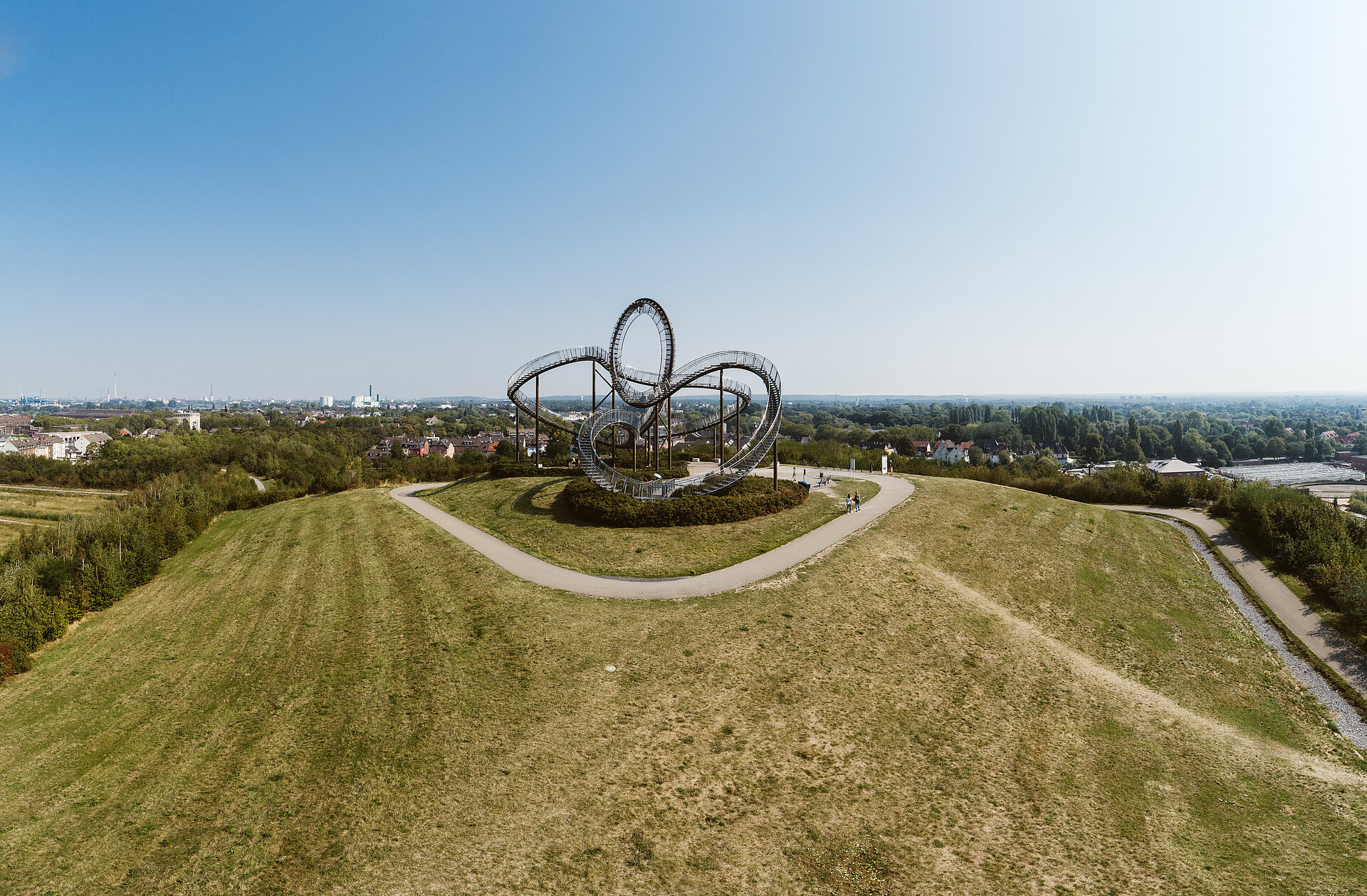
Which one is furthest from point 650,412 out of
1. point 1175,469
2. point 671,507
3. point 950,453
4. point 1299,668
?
point 950,453

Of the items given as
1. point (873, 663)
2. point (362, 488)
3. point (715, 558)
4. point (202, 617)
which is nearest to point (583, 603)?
point (715, 558)

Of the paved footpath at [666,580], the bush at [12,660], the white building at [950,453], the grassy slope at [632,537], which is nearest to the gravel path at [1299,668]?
the paved footpath at [666,580]

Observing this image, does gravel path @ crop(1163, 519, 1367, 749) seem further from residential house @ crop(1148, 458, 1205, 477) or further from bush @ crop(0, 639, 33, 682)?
bush @ crop(0, 639, 33, 682)

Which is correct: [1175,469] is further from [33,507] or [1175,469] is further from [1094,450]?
[33,507]

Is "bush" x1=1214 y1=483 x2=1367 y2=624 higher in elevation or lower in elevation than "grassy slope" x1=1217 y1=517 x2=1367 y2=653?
higher

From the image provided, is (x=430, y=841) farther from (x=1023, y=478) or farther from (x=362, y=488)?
(x=1023, y=478)

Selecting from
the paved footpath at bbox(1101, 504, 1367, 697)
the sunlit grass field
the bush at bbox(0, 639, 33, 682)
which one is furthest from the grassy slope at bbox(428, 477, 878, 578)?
the sunlit grass field
